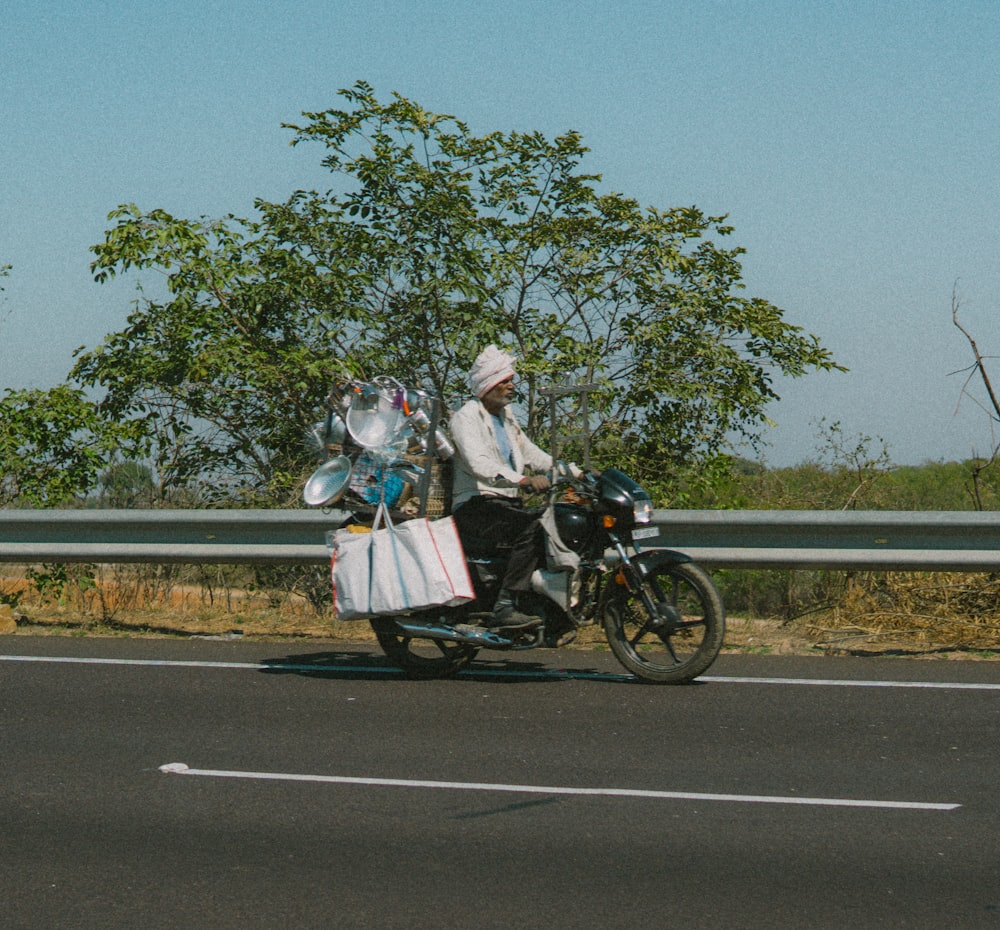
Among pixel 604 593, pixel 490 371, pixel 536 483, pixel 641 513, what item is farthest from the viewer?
pixel 490 371

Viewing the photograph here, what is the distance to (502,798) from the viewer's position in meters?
5.99

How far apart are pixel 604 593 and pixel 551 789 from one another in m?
2.54

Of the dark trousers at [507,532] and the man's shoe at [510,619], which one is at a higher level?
the dark trousers at [507,532]

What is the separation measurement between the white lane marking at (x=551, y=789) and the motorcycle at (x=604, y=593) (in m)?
2.22

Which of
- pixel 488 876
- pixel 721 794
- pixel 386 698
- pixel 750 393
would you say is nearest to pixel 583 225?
pixel 750 393

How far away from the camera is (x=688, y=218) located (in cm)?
1464

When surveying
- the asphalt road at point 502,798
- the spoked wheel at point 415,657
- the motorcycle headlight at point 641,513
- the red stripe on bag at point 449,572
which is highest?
the motorcycle headlight at point 641,513

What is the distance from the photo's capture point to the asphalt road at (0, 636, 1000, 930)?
4711 mm

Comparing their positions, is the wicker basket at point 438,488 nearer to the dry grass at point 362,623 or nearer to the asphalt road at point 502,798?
the asphalt road at point 502,798

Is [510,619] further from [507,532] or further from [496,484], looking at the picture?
[496,484]

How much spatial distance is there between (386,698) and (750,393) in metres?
7.11

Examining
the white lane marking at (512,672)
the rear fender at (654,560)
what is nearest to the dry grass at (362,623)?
the white lane marking at (512,672)

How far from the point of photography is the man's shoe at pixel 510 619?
333 inches

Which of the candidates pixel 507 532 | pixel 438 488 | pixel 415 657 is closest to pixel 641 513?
pixel 507 532
